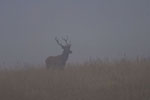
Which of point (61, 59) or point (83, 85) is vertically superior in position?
point (61, 59)

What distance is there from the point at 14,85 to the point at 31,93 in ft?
2.46

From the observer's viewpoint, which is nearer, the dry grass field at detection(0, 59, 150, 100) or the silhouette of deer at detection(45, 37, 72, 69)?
the dry grass field at detection(0, 59, 150, 100)

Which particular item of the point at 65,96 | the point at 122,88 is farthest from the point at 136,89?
the point at 65,96

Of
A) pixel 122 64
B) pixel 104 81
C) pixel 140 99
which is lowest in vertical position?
pixel 140 99

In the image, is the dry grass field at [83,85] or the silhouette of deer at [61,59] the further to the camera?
the silhouette of deer at [61,59]

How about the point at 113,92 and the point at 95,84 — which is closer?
the point at 113,92

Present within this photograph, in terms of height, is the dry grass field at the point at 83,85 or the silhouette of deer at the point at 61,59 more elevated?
the silhouette of deer at the point at 61,59

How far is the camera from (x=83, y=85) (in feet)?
22.5

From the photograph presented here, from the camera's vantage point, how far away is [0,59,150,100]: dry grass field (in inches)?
245

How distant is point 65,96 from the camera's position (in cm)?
630

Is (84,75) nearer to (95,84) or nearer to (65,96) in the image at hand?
(95,84)

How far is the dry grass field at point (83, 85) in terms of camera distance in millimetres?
6211

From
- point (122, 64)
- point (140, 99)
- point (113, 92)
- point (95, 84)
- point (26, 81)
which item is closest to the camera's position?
point (140, 99)

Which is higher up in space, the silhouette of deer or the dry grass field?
the silhouette of deer
